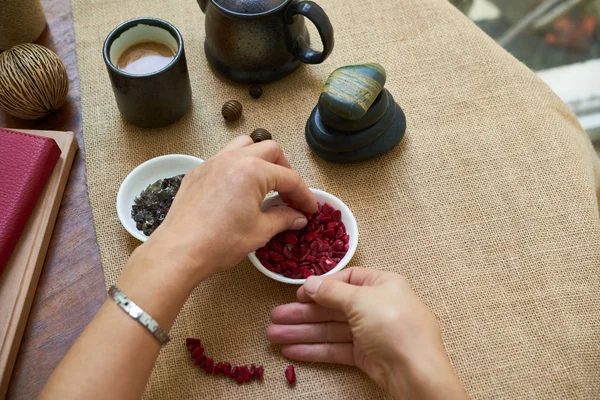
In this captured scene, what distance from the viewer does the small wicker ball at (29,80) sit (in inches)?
33.0

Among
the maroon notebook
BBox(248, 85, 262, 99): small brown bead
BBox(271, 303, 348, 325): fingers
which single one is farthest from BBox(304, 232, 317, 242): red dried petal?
the maroon notebook

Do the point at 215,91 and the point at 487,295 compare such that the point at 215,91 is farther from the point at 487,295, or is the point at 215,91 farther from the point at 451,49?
the point at 487,295

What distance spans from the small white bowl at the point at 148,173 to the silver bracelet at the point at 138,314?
0.21 metres

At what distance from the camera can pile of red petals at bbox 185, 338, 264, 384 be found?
71 cm

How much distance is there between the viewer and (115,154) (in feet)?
2.96

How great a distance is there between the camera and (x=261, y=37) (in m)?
0.88

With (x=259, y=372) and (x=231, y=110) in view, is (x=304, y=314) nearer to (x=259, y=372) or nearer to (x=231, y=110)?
(x=259, y=372)

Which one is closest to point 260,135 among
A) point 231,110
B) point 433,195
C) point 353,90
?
point 231,110

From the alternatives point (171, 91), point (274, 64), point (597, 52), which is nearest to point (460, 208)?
point (274, 64)

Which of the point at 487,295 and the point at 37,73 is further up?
the point at 37,73

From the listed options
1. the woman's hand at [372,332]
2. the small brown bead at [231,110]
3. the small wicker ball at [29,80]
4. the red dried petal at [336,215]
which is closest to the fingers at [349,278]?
the woman's hand at [372,332]

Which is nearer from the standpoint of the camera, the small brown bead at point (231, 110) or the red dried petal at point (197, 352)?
the red dried petal at point (197, 352)

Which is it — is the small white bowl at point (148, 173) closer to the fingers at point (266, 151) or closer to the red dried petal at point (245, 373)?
the fingers at point (266, 151)

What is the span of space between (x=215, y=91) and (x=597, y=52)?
3.71 feet
